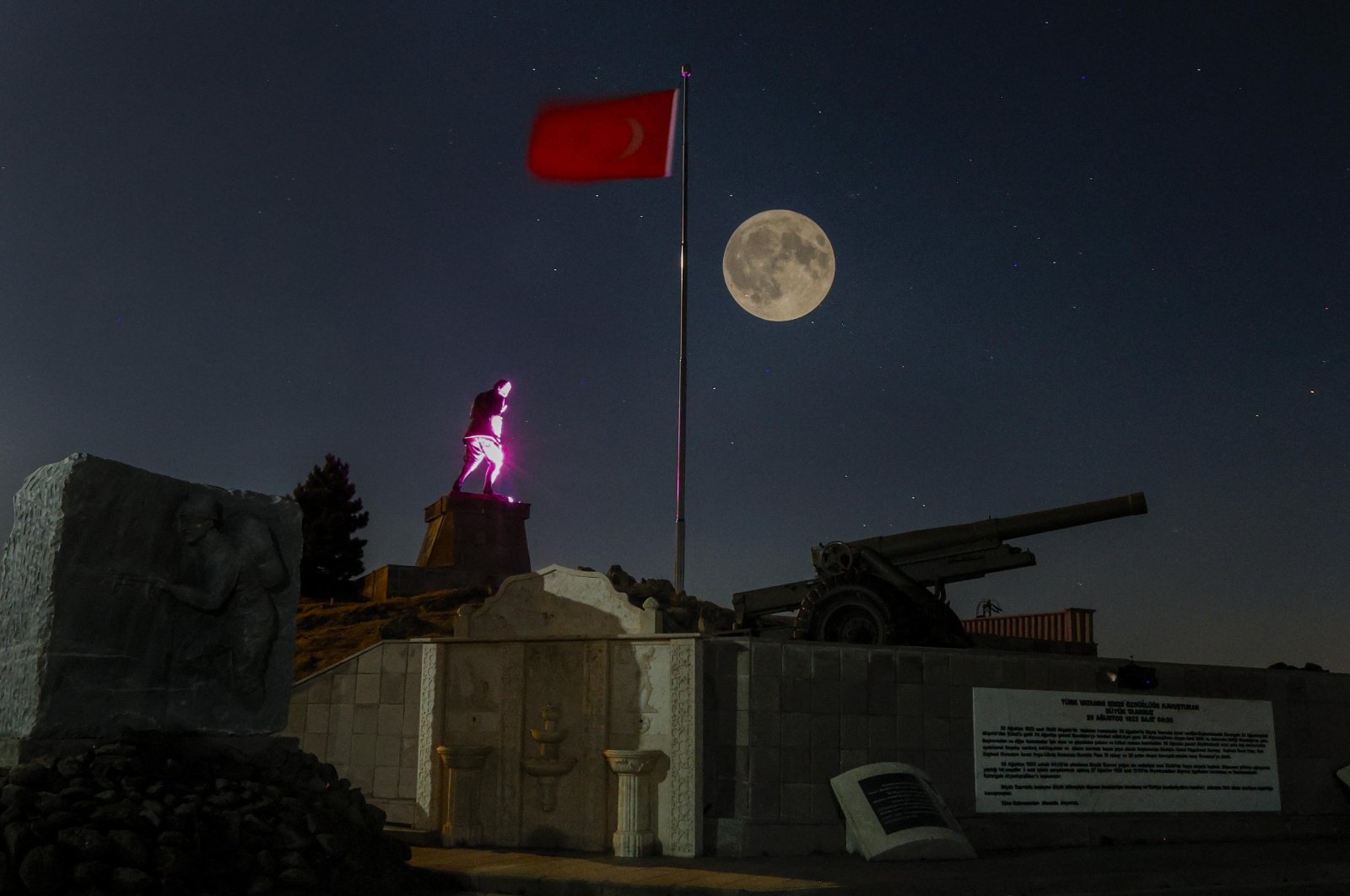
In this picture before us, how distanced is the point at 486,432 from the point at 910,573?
54.1ft

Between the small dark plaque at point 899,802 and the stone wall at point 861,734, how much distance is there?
16.4 inches

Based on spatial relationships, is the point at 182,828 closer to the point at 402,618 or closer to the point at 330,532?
the point at 402,618

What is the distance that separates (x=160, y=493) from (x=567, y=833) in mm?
4807

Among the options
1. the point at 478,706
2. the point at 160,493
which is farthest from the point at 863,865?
the point at 160,493

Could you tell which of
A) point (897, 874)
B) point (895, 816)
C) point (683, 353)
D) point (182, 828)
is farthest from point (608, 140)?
point (182, 828)

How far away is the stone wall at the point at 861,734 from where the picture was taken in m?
10.3

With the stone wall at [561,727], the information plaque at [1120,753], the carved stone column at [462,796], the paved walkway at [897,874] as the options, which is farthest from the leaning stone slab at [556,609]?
the information plaque at [1120,753]

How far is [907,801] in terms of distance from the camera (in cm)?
1015

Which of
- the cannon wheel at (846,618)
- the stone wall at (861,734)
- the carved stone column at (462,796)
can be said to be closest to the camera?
the stone wall at (861,734)

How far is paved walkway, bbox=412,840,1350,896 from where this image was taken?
326 inches

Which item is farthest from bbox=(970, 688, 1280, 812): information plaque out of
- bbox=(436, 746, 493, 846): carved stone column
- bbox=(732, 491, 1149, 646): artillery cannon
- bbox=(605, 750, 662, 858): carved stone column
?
bbox=(436, 746, 493, 846): carved stone column

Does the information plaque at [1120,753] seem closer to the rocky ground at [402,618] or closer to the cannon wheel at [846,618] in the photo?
the cannon wheel at [846,618]

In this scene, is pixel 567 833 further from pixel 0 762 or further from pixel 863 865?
pixel 0 762

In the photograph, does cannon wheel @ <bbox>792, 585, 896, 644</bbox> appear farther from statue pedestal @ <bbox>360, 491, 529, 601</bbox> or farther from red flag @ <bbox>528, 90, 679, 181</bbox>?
statue pedestal @ <bbox>360, 491, 529, 601</bbox>
